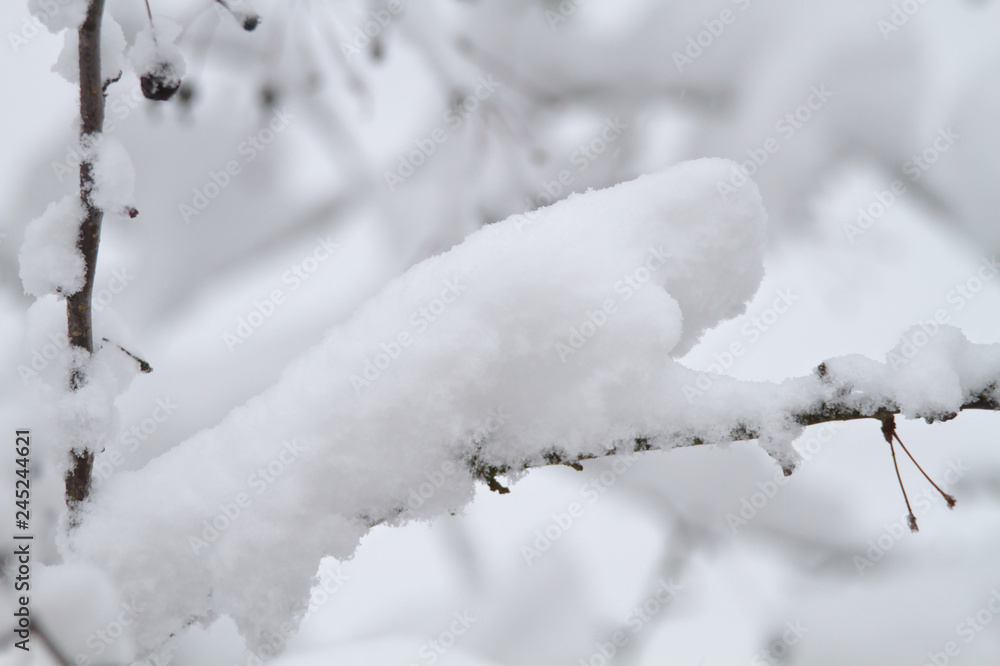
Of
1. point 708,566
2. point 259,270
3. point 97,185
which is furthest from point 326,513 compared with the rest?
point 708,566

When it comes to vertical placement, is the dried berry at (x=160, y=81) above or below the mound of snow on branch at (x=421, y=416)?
above

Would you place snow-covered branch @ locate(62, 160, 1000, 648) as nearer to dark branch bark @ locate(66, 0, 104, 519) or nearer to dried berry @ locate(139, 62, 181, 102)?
dark branch bark @ locate(66, 0, 104, 519)

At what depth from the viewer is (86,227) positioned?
0.58 m

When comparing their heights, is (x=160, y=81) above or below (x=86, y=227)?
above

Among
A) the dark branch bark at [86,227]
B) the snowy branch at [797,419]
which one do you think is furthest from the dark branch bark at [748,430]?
the dark branch bark at [86,227]

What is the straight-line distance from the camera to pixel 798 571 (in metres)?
1.40

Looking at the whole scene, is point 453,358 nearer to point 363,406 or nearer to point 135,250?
point 363,406

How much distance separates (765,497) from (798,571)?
0.23 m

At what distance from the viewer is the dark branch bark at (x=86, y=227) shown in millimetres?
513

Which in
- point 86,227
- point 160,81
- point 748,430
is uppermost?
point 160,81

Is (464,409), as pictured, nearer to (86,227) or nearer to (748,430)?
(748,430)

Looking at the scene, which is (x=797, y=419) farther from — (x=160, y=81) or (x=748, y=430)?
(x=160, y=81)

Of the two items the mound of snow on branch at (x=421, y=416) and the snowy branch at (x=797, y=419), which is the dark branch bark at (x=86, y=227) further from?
the snowy branch at (x=797, y=419)

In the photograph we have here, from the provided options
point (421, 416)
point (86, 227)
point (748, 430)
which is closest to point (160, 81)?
point (86, 227)
